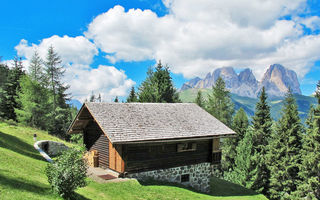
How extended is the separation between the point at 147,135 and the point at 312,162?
21.2 metres

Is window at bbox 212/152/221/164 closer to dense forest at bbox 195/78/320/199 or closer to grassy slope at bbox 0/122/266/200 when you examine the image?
grassy slope at bbox 0/122/266/200

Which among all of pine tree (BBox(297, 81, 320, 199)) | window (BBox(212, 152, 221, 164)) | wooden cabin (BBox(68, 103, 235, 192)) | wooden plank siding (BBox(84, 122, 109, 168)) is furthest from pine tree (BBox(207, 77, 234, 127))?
wooden plank siding (BBox(84, 122, 109, 168))

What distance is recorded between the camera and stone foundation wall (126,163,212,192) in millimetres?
16525

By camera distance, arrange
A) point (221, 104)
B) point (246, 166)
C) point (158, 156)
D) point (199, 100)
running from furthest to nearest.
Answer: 1. point (199, 100)
2. point (221, 104)
3. point (246, 166)
4. point (158, 156)

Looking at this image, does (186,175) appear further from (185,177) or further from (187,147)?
(187,147)

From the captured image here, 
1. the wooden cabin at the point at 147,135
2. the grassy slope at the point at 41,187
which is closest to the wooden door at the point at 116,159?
the wooden cabin at the point at 147,135

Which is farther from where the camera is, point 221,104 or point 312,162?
point 221,104

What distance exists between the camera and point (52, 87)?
43.5 m

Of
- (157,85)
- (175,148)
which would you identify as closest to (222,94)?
(157,85)

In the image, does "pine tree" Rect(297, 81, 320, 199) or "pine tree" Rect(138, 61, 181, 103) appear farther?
"pine tree" Rect(138, 61, 181, 103)

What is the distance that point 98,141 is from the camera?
A: 61.8 feet

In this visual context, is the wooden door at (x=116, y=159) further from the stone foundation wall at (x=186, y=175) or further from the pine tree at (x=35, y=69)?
the pine tree at (x=35, y=69)

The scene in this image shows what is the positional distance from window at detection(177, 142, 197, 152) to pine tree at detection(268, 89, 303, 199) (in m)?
18.2

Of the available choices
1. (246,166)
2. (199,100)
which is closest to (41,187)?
(246,166)
